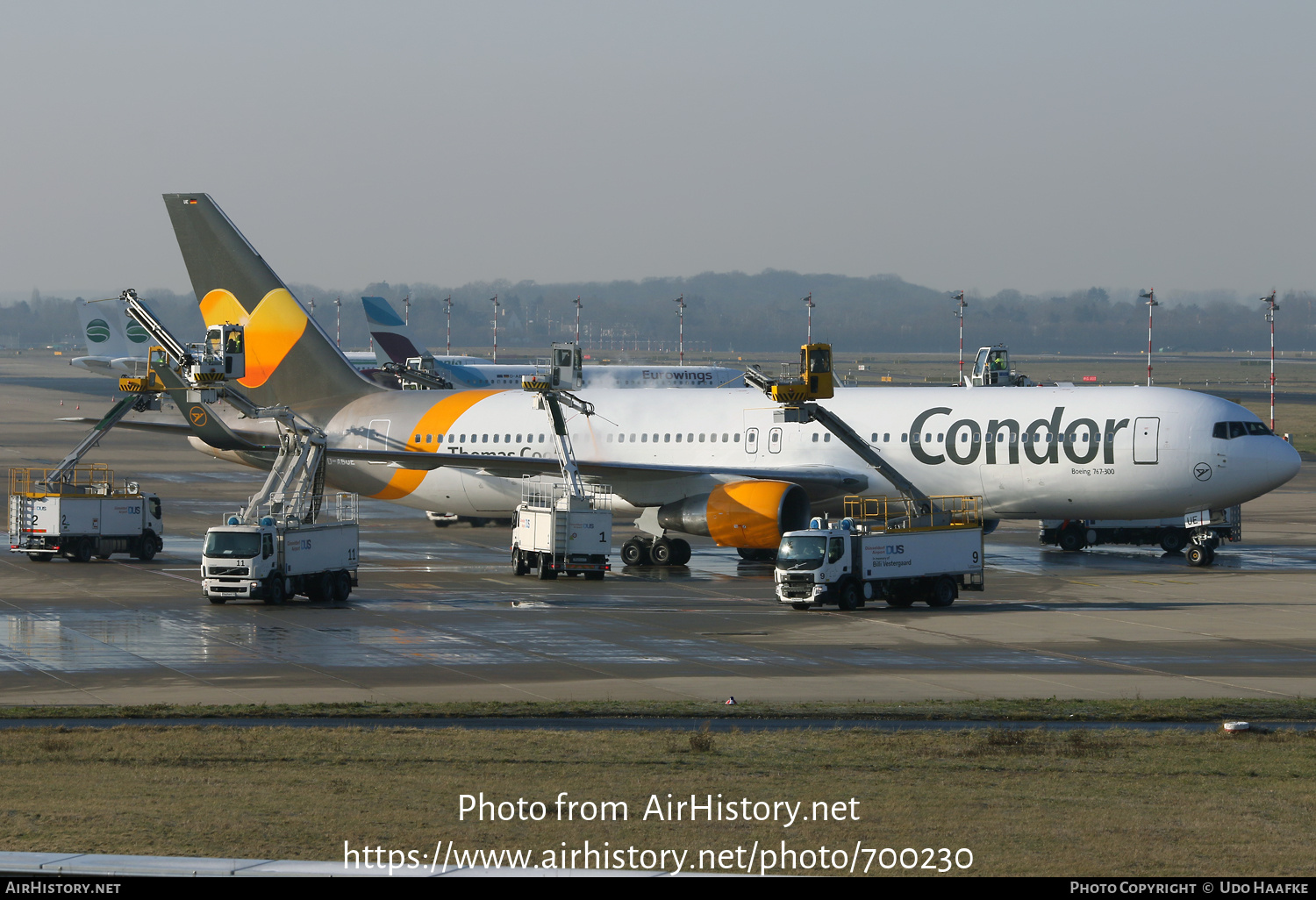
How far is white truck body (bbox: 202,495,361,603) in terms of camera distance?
37469mm

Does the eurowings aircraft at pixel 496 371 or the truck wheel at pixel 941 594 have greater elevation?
the eurowings aircraft at pixel 496 371

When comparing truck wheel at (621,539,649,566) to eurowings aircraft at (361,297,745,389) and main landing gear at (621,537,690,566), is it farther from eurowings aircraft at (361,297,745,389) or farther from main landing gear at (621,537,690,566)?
eurowings aircraft at (361,297,745,389)

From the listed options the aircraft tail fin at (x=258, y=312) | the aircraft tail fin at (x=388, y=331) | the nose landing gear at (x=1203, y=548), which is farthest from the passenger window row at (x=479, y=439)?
the aircraft tail fin at (x=388, y=331)

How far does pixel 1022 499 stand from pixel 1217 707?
70.5 feet

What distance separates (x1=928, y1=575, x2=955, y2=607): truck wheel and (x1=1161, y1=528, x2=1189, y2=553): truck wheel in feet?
49.2

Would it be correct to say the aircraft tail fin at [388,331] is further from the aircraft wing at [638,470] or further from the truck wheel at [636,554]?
the truck wheel at [636,554]

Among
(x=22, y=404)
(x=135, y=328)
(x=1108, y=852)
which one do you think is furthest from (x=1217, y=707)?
(x=22, y=404)

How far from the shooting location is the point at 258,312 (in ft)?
180

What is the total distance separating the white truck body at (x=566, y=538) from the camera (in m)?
43.2

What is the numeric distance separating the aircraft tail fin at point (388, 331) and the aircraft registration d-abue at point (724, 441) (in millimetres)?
58945

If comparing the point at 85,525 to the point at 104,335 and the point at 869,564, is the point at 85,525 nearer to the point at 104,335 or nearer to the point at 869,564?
the point at 869,564

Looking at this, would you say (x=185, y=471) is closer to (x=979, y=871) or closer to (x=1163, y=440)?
(x=1163, y=440)

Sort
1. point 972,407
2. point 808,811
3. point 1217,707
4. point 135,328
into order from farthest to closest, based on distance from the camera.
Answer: point 135,328 < point 972,407 < point 1217,707 < point 808,811

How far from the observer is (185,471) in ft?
274
